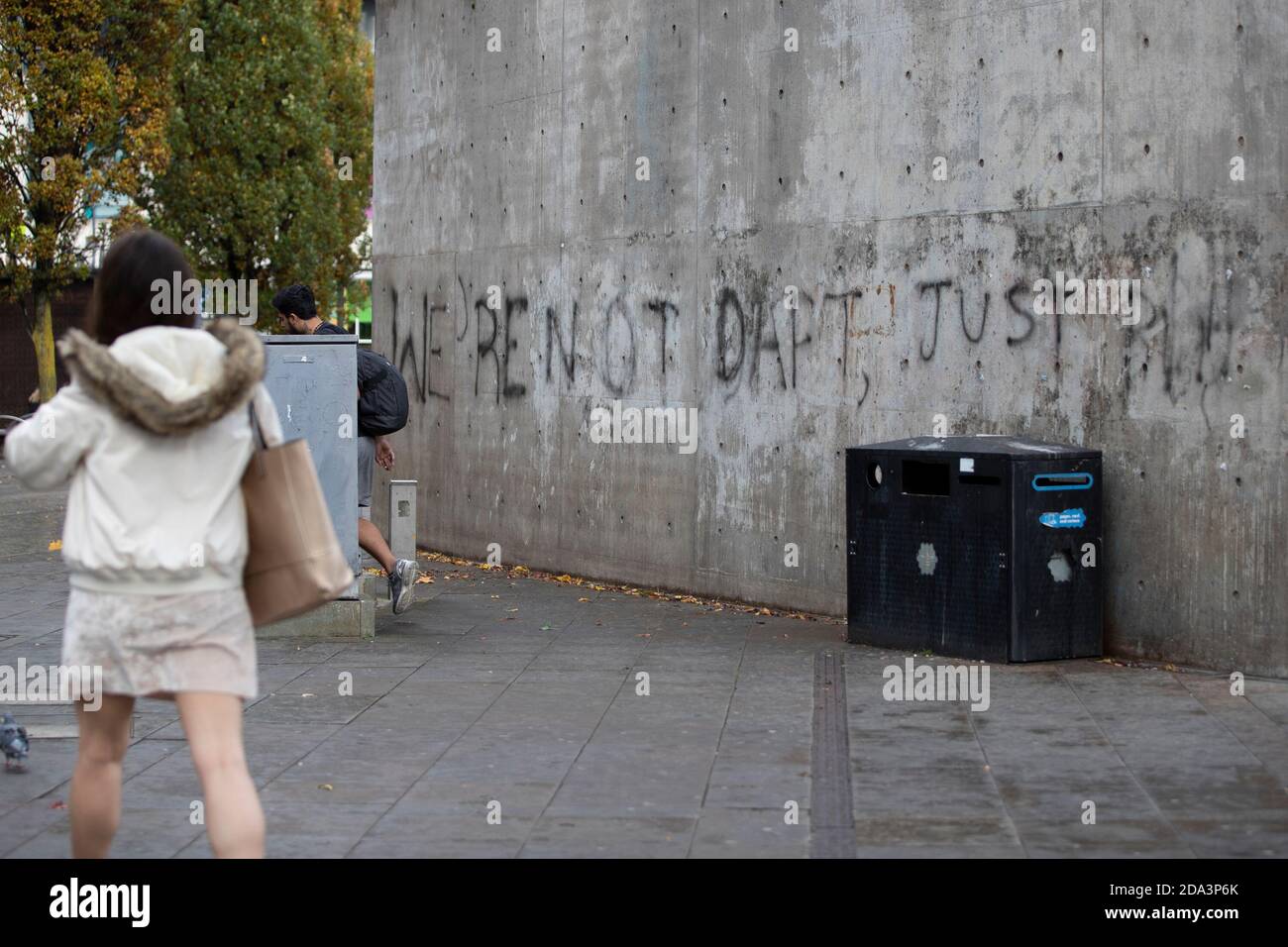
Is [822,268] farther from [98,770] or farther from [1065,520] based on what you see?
[98,770]

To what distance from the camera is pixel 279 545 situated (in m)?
4.38

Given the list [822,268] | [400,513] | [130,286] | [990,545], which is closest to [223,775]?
[130,286]

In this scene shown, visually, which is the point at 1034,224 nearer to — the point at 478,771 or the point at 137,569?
the point at 478,771

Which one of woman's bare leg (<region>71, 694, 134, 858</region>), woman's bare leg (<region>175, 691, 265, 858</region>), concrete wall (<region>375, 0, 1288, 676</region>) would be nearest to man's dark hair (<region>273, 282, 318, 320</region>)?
concrete wall (<region>375, 0, 1288, 676</region>)

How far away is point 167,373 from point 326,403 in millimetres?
5347

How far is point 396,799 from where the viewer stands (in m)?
6.02

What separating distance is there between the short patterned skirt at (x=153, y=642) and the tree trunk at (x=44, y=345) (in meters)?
24.1

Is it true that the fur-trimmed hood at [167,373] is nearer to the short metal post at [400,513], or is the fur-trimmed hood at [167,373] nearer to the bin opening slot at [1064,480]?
the bin opening slot at [1064,480]

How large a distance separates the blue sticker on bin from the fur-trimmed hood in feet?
16.6

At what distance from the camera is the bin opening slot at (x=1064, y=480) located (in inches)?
332

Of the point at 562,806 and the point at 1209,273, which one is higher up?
the point at 1209,273

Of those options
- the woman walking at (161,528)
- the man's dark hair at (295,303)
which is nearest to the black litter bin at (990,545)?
the man's dark hair at (295,303)
